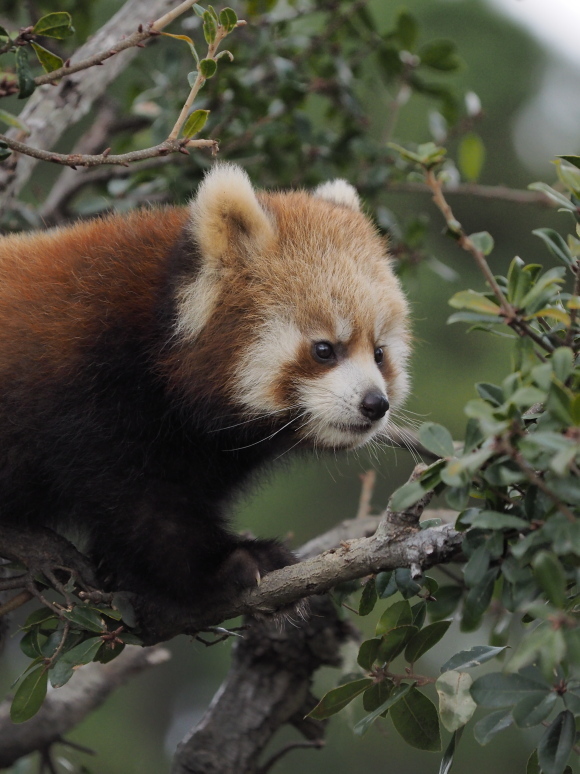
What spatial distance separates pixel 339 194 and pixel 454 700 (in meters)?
1.88

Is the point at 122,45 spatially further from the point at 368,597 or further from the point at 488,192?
the point at 488,192

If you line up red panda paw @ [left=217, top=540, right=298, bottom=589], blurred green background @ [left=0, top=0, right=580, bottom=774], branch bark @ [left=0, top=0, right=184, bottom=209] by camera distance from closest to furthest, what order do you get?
red panda paw @ [left=217, top=540, right=298, bottom=589] < branch bark @ [left=0, top=0, right=184, bottom=209] < blurred green background @ [left=0, top=0, right=580, bottom=774]

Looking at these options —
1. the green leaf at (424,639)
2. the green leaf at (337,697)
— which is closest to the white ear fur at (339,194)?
the green leaf at (424,639)

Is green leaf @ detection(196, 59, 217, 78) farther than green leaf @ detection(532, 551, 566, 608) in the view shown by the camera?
Yes

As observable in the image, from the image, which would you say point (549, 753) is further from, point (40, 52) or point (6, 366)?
point (40, 52)

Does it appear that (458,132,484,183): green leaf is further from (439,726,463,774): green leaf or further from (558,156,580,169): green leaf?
(439,726,463,774): green leaf

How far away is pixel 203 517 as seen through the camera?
8.58 feet

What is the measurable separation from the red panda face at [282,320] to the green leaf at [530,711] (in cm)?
103

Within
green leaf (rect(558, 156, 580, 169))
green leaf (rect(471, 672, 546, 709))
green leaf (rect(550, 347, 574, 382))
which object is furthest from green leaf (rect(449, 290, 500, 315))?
green leaf (rect(471, 672, 546, 709))

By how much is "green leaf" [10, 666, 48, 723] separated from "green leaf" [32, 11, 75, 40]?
5.21ft

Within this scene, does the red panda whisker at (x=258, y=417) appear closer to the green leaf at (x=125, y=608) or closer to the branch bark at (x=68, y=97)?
the green leaf at (x=125, y=608)

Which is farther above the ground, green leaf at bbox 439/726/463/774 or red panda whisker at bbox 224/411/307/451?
red panda whisker at bbox 224/411/307/451

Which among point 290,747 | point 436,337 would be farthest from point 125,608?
point 436,337

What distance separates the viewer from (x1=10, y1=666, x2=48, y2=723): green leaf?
7.31 ft
